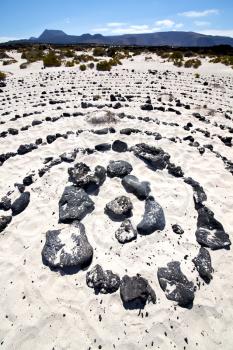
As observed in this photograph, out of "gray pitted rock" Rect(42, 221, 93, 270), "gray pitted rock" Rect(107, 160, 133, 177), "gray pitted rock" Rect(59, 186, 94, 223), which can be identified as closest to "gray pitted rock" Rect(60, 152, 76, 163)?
"gray pitted rock" Rect(107, 160, 133, 177)

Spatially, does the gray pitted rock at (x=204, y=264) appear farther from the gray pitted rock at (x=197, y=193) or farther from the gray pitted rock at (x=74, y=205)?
the gray pitted rock at (x=74, y=205)

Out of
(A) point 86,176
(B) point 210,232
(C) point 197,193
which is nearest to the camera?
(B) point 210,232

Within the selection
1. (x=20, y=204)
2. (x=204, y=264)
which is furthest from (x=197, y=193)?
(x=20, y=204)

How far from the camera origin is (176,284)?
505 centimetres

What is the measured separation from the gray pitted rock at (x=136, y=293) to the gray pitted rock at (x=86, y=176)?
9.15 ft

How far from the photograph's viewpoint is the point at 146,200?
691 centimetres

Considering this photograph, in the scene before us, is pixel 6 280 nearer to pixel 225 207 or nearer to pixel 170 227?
pixel 170 227

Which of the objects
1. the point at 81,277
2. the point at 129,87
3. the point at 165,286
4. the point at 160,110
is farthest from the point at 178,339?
the point at 129,87

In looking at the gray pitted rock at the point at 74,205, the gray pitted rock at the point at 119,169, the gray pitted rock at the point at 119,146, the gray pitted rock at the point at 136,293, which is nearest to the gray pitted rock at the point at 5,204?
the gray pitted rock at the point at 74,205

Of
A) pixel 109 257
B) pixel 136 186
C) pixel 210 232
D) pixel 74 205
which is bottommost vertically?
pixel 109 257

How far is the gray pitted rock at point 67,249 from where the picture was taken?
17.7 feet

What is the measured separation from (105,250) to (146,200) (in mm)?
1647

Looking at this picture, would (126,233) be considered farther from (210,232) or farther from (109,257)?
(210,232)

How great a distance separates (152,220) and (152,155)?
268cm
